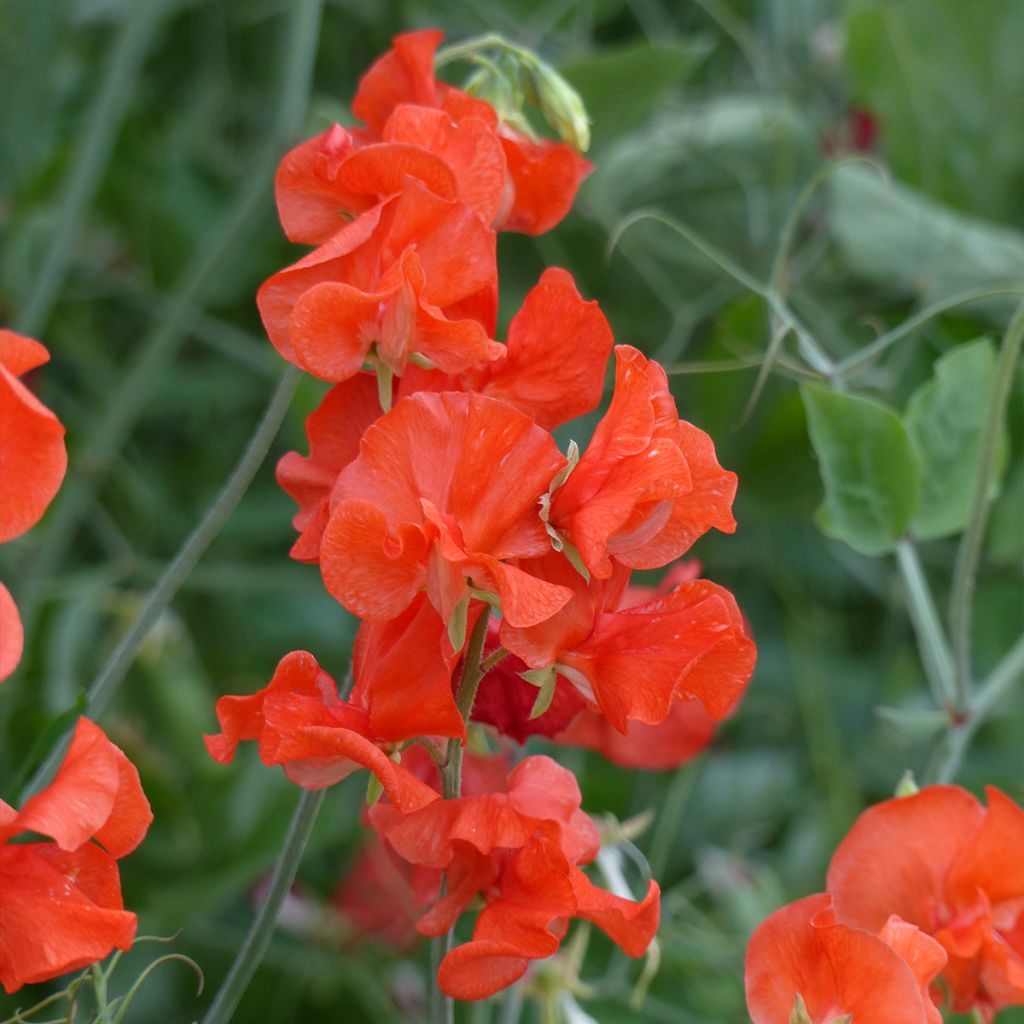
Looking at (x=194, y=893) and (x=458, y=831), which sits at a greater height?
(x=458, y=831)

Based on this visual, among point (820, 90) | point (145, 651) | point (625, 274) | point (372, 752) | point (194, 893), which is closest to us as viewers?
point (372, 752)

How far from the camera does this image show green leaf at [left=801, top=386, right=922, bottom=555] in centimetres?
55

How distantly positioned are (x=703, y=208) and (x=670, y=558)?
0.78 m

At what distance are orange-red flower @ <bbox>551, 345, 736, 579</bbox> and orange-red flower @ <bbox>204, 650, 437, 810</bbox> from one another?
0.07 meters

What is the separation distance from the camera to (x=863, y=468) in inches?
22.1

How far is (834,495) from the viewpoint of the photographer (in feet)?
1.83

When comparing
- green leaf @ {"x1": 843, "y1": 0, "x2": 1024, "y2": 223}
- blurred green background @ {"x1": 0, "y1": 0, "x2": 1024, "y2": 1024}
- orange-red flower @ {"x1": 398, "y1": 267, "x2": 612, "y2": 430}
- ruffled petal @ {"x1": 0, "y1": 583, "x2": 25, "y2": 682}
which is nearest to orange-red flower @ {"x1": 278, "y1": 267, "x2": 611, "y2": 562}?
orange-red flower @ {"x1": 398, "y1": 267, "x2": 612, "y2": 430}

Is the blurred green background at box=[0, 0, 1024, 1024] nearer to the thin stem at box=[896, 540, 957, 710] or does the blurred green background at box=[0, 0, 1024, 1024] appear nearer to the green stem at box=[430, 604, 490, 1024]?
the thin stem at box=[896, 540, 957, 710]

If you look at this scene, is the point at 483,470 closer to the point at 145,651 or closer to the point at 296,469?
the point at 296,469

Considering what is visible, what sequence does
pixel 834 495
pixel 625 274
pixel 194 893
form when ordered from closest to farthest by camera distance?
pixel 834 495
pixel 194 893
pixel 625 274

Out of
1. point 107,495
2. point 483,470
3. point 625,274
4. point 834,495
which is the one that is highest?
point 483,470

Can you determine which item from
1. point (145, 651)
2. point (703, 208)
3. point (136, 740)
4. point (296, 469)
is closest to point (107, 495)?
point (145, 651)

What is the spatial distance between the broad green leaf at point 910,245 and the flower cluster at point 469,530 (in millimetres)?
569

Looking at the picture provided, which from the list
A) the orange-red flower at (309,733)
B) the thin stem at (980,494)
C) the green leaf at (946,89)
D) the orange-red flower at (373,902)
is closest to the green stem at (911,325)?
the thin stem at (980,494)
